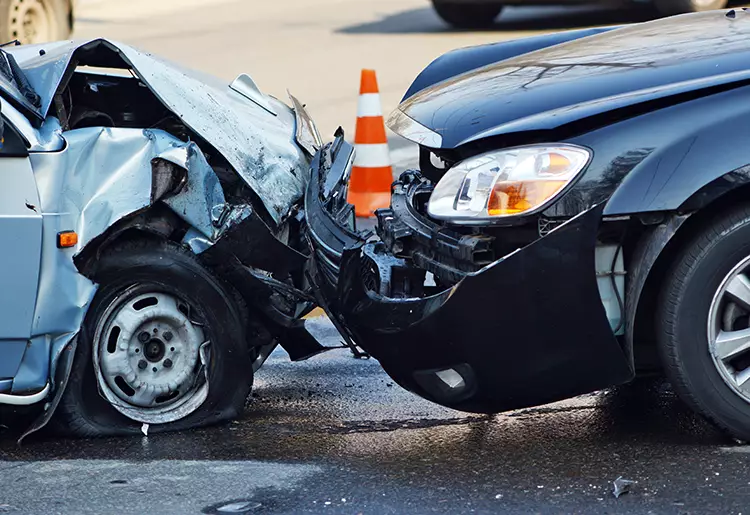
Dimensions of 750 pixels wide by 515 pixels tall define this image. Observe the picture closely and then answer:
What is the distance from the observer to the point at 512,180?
371 centimetres

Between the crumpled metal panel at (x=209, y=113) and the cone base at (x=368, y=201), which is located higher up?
the crumpled metal panel at (x=209, y=113)

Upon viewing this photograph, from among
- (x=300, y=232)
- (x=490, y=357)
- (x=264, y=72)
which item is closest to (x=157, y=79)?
(x=300, y=232)

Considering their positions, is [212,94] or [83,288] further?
[212,94]

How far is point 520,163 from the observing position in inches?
147

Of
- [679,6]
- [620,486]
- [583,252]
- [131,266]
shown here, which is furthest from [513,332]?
[679,6]

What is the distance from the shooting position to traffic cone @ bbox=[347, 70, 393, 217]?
7.62 metres

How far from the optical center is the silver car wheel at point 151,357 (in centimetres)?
438

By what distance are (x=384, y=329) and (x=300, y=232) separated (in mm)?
986

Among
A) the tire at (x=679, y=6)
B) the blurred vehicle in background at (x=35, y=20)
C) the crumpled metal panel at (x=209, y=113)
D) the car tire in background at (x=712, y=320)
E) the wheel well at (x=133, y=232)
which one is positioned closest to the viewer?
the car tire in background at (x=712, y=320)

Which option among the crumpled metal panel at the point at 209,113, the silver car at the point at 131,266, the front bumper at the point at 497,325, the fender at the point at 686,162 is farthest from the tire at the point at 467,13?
the fender at the point at 686,162

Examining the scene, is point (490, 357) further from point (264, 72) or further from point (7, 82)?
point (264, 72)

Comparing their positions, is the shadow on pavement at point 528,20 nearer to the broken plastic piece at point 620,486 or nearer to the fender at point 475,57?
the fender at point 475,57

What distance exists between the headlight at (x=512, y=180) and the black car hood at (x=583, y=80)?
0.08 m

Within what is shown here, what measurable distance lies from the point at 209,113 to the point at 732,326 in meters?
2.07
